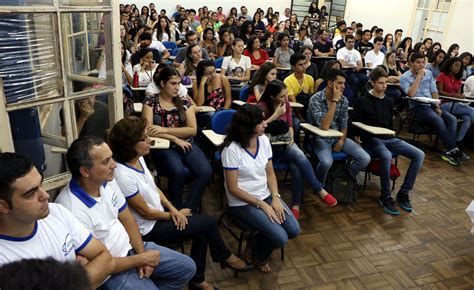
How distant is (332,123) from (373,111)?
43 cm

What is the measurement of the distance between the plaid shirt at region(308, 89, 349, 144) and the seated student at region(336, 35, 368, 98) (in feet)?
7.73

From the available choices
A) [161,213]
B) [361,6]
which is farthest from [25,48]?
[361,6]

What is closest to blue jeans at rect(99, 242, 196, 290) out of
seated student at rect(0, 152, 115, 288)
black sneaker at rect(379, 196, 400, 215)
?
seated student at rect(0, 152, 115, 288)

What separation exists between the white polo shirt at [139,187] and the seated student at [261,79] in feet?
5.62

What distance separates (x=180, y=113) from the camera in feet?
9.50

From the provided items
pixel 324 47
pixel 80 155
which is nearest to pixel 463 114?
pixel 324 47

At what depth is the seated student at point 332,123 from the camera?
312cm

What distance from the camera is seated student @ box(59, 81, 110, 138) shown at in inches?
73.9

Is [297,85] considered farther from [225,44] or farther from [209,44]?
[209,44]

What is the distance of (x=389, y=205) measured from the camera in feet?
10.4

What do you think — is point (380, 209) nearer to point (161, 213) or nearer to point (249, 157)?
point (249, 157)

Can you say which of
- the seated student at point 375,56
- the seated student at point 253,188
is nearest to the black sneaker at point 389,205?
the seated student at point 253,188

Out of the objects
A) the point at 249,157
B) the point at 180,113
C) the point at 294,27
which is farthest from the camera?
the point at 294,27

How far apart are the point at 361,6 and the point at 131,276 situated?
1081 centimetres
